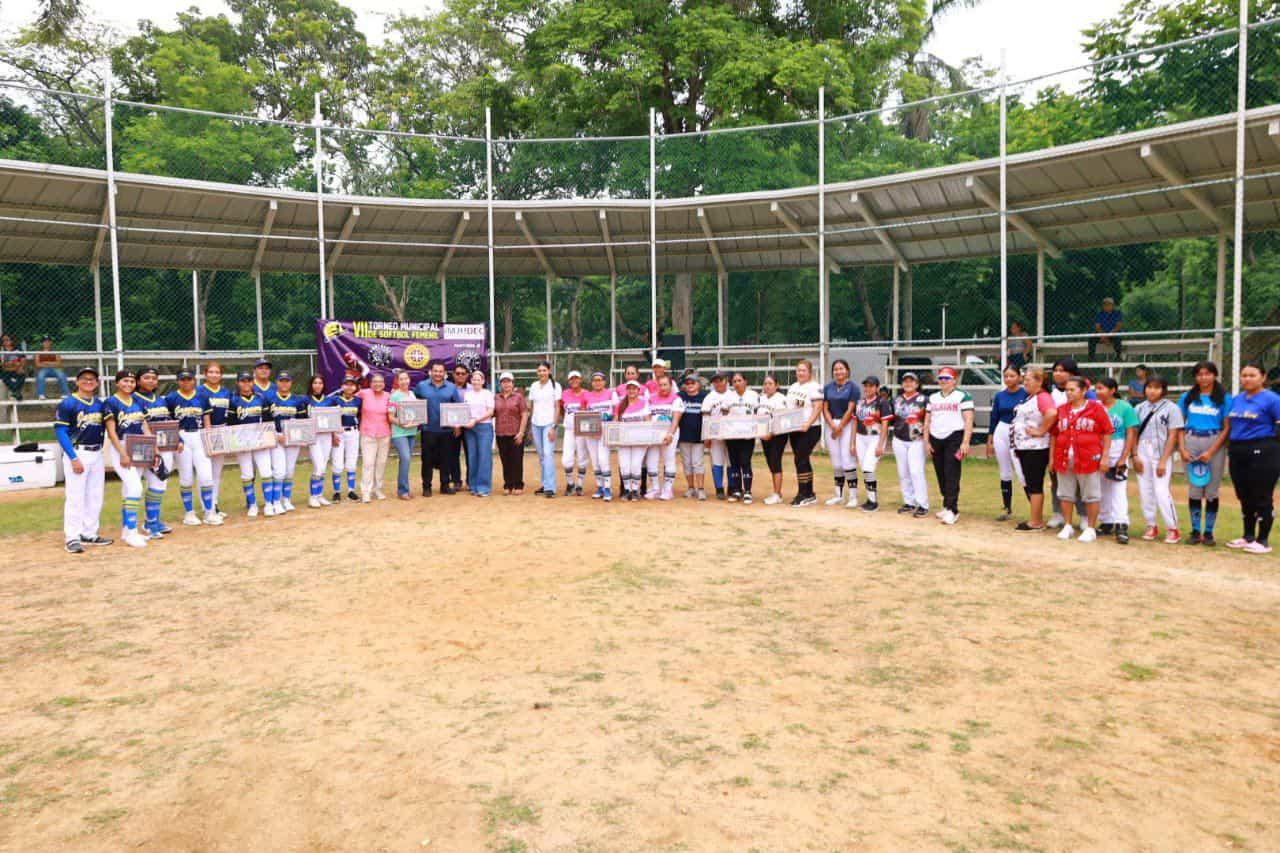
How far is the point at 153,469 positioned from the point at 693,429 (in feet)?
20.8

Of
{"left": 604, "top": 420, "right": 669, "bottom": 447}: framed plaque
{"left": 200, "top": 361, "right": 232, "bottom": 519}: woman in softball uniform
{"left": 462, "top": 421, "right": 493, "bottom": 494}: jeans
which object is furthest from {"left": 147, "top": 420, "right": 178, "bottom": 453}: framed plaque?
{"left": 604, "top": 420, "right": 669, "bottom": 447}: framed plaque

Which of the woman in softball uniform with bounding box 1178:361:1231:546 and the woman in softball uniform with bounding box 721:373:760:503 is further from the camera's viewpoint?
the woman in softball uniform with bounding box 721:373:760:503

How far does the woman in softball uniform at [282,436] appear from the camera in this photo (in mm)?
10758

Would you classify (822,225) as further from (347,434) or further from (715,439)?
(347,434)

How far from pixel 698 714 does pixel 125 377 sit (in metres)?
7.53

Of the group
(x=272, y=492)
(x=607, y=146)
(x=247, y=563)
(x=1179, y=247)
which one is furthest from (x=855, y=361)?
(x=1179, y=247)

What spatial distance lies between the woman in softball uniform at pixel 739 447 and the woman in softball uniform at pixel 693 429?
37 cm

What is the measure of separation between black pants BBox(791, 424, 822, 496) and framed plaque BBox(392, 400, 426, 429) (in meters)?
5.11

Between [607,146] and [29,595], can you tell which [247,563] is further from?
[607,146]

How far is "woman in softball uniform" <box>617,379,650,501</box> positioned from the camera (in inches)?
454

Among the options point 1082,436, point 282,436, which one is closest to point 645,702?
point 1082,436

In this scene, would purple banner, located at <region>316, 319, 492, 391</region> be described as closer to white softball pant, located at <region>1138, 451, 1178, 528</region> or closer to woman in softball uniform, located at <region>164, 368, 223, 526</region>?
woman in softball uniform, located at <region>164, 368, 223, 526</region>

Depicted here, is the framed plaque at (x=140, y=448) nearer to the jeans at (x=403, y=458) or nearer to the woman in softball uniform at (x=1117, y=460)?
the jeans at (x=403, y=458)

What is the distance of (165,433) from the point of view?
9406 millimetres
